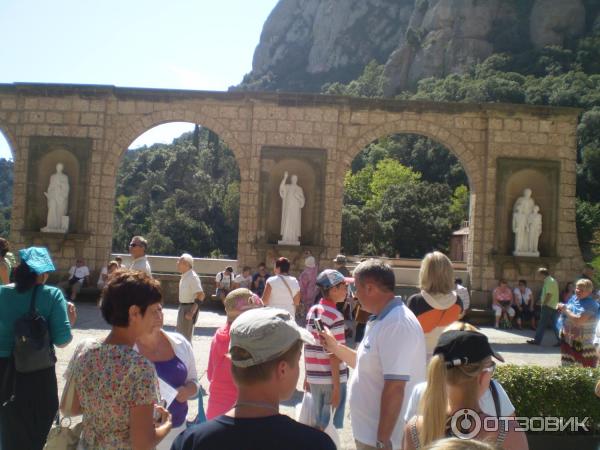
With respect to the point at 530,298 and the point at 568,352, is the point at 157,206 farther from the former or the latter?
the point at 568,352

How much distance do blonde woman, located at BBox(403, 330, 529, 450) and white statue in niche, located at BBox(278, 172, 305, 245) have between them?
1354 cm

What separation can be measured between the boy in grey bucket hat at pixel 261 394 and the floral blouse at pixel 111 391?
58 centimetres

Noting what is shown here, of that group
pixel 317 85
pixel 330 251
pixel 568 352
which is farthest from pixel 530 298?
pixel 317 85

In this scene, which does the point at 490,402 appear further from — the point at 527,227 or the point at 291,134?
the point at 527,227

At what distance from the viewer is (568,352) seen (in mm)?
7590

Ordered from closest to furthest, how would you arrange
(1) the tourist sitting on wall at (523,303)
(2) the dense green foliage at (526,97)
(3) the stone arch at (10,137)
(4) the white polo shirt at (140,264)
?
(4) the white polo shirt at (140,264)
(1) the tourist sitting on wall at (523,303)
(3) the stone arch at (10,137)
(2) the dense green foliage at (526,97)

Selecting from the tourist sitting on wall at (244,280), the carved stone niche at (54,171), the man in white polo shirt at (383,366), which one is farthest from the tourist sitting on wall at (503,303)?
the man in white polo shirt at (383,366)

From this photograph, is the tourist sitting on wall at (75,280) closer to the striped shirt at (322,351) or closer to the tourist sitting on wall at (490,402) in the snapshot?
the striped shirt at (322,351)

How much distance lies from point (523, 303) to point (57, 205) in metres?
12.0

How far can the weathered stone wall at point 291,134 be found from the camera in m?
16.4

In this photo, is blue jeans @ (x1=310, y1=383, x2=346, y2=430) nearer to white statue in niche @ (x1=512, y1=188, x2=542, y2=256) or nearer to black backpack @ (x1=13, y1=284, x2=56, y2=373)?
black backpack @ (x1=13, y1=284, x2=56, y2=373)

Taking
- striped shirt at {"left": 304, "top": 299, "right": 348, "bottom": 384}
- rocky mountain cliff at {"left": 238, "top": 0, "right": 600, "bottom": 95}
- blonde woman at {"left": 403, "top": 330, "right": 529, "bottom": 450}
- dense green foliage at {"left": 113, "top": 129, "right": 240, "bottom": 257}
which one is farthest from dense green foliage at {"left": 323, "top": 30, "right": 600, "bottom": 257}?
blonde woman at {"left": 403, "top": 330, "right": 529, "bottom": 450}

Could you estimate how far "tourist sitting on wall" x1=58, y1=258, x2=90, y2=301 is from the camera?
51.2ft

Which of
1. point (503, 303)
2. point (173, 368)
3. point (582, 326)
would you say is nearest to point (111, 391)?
point (173, 368)
